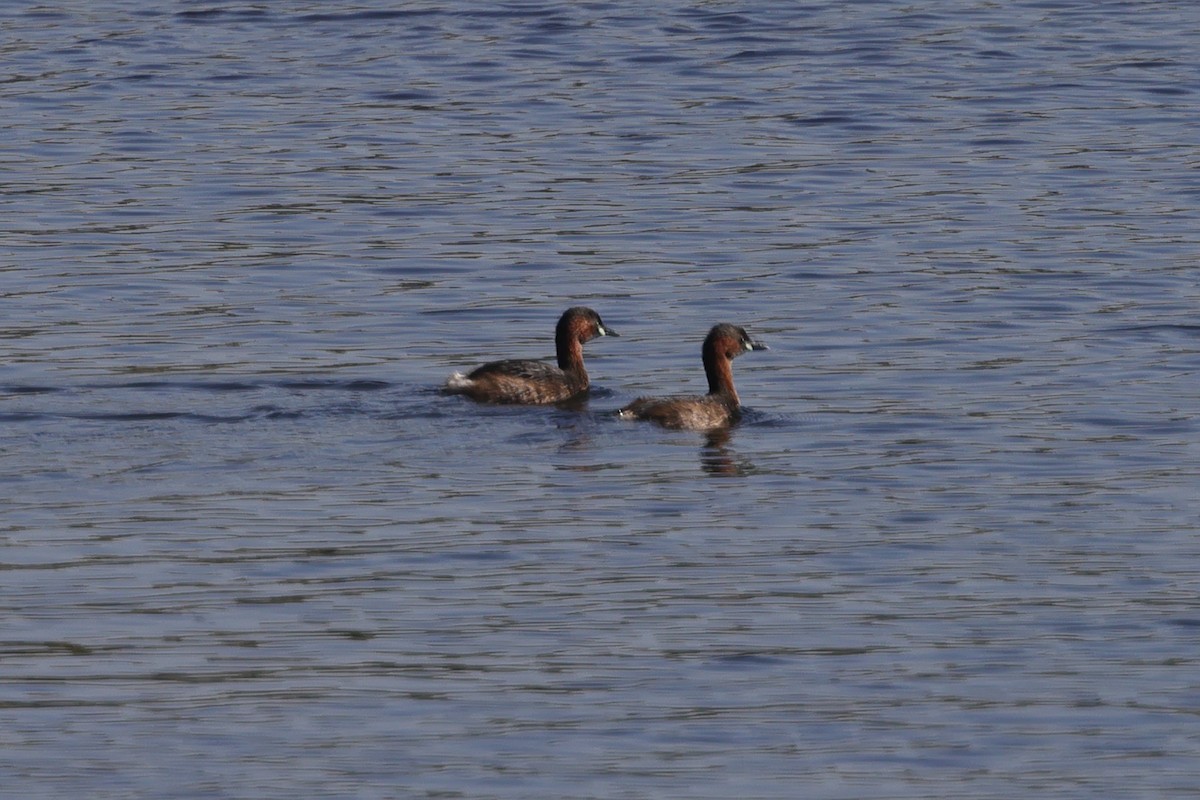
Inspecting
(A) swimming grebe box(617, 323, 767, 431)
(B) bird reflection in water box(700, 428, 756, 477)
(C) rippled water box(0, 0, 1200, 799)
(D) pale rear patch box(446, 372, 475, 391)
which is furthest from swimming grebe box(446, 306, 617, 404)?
(B) bird reflection in water box(700, 428, 756, 477)

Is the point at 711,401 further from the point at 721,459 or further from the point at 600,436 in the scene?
the point at 721,459

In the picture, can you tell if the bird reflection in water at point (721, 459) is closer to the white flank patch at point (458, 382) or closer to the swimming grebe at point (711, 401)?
the swimming grebe at point (711, 401)

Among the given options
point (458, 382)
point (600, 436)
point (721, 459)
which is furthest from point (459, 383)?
point (721, 459)

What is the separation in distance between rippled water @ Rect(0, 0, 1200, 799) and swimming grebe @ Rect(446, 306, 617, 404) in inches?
8.1

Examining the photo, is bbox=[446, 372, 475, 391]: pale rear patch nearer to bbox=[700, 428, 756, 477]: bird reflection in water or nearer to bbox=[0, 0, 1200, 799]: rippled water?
bbox=[0, 0, 1200, 799]: rippled water

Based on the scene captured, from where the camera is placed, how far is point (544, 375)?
16.8 metres

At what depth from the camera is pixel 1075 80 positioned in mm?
30406

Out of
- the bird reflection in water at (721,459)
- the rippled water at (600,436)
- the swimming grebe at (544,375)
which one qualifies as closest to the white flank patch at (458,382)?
the swimming grebe at (544,375)

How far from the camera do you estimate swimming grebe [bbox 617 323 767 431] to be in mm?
15891

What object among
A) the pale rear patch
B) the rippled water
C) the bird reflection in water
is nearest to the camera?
the rippled water

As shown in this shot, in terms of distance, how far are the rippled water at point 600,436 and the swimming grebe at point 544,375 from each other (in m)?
0.21

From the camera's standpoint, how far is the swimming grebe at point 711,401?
52.1 ft

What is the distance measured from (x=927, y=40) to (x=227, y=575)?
23.1m

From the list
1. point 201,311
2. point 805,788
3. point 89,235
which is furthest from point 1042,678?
point 89,235
